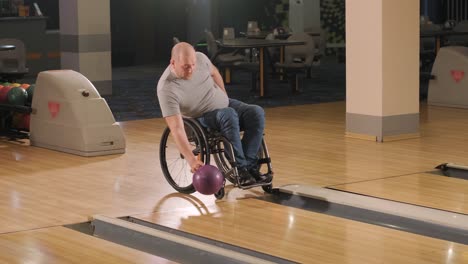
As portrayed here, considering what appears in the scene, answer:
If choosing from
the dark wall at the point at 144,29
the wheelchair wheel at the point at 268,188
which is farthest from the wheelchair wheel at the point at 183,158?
the dark wall at the point at 144,29

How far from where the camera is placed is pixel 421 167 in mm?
7066

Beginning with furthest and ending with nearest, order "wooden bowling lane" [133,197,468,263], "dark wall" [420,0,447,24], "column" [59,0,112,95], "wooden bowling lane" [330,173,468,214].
A: "dark wall" [420,0,447,24], "column" [59,0,112,95], "wooden bowling lane" [330,173,468,214], "wooden bowling lane" [133,197,468,263]

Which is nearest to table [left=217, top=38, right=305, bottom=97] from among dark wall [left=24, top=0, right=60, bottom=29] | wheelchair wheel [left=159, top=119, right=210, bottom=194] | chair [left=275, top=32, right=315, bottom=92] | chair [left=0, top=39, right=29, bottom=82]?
chair [left=275, top=32, right=315, bottom=92]

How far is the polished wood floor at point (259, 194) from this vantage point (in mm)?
4910

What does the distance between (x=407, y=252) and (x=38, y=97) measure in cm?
431

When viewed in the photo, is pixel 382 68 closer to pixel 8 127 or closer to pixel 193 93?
pixel 193 93

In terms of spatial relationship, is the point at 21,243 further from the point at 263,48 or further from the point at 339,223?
the point at 263,48

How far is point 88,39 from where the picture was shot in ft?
38.7

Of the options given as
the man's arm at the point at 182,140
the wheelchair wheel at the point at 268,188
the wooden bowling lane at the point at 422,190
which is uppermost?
the man's arm at the point at 182,140

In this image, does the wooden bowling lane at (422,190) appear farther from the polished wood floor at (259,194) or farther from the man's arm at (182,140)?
the man's arm at (182,140)

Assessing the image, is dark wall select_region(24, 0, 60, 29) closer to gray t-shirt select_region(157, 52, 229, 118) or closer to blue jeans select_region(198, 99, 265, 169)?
gray t-shirt select_region(157, 52, 229, 118)

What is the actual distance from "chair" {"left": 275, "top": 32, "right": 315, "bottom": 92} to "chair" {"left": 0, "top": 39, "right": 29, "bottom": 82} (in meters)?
3.11

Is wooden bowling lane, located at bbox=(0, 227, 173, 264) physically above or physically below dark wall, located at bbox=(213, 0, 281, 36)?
below

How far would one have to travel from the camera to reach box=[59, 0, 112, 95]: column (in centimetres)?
1169
